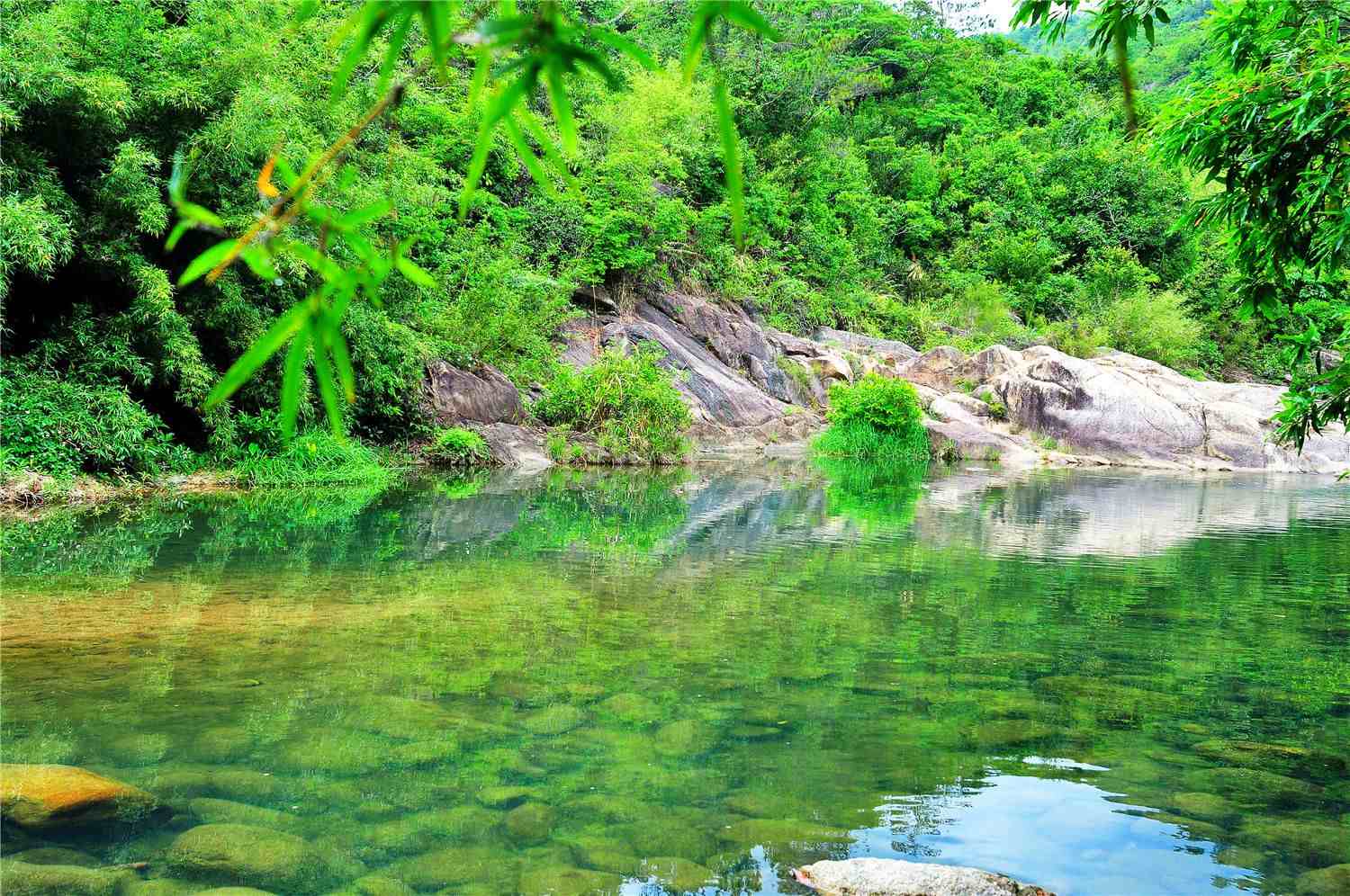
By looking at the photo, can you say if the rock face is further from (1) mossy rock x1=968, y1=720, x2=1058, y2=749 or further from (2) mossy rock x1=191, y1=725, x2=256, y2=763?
(2) mossy rock x1=191, y1=725, x2=256, y2=763

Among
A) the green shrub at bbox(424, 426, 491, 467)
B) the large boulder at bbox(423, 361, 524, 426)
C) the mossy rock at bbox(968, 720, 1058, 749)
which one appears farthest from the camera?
the large boulder at bbox(423, 361, 524, 426)

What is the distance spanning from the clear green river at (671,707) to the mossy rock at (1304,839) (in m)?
0.02

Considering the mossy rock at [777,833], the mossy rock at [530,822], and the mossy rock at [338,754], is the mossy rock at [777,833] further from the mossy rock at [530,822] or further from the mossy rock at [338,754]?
the mossy rock at [338,754]

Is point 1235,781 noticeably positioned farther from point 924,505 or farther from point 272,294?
point 272,294

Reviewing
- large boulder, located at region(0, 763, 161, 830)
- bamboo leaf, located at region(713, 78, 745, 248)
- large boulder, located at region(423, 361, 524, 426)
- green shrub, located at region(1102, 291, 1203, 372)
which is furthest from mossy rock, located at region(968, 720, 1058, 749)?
green shrub, located at region(1102, 291, 1203, 372)

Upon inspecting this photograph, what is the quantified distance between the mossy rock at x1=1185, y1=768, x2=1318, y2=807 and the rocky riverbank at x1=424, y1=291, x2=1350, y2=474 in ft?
62.6

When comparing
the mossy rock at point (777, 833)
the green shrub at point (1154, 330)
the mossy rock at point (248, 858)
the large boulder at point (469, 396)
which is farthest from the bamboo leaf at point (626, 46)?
the green shrub at point (1154, 330)

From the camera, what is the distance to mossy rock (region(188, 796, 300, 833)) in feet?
10.7

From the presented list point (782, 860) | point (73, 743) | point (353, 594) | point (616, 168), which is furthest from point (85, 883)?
point (616, 168)

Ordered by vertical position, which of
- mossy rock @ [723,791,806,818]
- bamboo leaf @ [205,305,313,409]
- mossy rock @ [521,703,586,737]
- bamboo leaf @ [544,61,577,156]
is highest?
bamboo leaf @ [544,61,577,156]

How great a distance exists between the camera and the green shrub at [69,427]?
10.9 meters

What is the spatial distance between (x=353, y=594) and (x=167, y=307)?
7.28 m

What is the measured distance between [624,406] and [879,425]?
7.03m

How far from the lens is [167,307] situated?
475 inches
